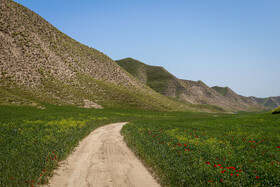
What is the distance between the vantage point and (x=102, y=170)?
36.9 ft

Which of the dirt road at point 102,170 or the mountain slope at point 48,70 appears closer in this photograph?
the dirt road at point 102,170

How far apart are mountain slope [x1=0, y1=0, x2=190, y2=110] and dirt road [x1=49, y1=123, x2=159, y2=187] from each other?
4396 centimetres

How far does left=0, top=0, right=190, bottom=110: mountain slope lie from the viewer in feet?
213

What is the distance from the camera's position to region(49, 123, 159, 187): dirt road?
9.59 meters

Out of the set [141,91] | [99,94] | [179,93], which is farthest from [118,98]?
[179,93]

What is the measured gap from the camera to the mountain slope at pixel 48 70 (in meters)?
64.8

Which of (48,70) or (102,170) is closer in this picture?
(102,170)

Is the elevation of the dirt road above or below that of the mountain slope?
below

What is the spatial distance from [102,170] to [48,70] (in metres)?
78.7

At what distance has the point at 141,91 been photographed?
11175 cm

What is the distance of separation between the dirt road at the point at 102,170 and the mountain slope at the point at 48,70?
43955 mm

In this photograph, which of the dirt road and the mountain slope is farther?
the mountain slope

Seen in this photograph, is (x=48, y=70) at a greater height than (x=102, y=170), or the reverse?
(x=48, y=70)

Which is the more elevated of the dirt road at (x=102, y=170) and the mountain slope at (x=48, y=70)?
the mountain slope at (x=48, y=70)
